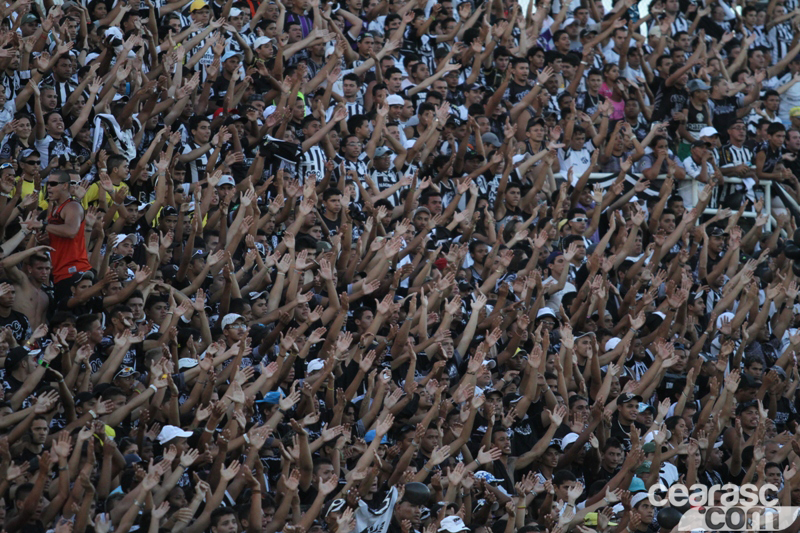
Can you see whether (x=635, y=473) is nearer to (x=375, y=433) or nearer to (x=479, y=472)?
(x=479, y=472)

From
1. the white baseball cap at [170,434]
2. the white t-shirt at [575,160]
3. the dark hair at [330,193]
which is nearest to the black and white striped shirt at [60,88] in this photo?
the dark hair at [330,193]

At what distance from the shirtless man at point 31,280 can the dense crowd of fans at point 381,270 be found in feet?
0.08

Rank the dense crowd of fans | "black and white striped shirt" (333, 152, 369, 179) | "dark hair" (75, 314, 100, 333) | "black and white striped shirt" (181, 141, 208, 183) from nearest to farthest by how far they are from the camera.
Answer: the dense crowd of fans, "dark hair" (75, 314, 100, 333), "black and white striped shirt" (181, 141, 208, 183), "black and white striped shirt" (333, 152, 369, 179)

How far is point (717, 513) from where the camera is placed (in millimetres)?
11234

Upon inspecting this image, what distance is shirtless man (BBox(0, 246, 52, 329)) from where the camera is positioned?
10688mm

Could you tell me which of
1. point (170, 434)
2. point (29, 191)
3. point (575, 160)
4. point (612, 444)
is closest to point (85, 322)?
point (170, 434)

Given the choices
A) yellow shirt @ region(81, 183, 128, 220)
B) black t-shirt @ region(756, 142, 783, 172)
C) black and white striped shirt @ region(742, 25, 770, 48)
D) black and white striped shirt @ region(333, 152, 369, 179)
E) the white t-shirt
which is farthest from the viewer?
black and white striped shirt @ region(742, 25, 770, 48)

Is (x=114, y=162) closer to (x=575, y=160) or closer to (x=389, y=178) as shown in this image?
(x=389, y=178)

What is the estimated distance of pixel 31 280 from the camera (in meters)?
10.9

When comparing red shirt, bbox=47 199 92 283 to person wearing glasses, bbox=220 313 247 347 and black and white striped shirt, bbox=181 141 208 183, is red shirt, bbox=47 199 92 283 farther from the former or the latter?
black and white striped shirt, bbox=181 141 208 183

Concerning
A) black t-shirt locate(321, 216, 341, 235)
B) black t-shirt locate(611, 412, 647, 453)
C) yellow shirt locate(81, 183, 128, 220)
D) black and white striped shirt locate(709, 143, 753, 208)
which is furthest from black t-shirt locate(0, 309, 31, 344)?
black and white striped shirt locate(709, 143, 753, 208)

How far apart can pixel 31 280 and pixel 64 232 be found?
449 millimetres

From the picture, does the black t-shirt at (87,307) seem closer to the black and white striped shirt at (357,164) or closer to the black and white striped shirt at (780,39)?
the black and white striped shirt at (357,164)

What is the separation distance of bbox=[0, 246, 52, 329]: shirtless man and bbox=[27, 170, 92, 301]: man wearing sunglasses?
0.11 meters
